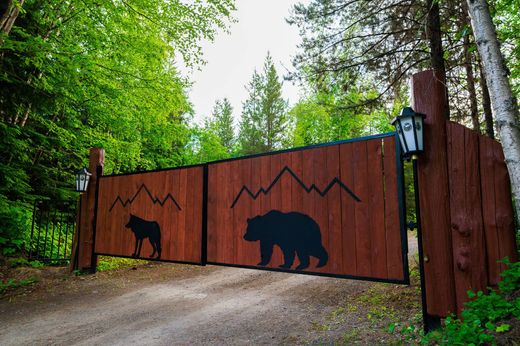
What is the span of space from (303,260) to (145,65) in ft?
23.4

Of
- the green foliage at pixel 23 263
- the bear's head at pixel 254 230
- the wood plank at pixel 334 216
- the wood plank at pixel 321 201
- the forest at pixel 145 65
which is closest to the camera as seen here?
the wood plank at pixel 334 216

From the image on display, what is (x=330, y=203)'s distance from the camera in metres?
3.51

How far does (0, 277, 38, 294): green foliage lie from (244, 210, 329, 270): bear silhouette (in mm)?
4567

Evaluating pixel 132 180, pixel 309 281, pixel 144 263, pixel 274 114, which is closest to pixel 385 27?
pixel 309 281

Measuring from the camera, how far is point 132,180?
19.3 feet

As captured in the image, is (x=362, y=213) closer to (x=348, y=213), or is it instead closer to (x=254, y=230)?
(x=348, y=213)

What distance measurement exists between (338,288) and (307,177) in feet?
7.77

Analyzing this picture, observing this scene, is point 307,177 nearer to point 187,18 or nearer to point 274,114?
point 187,18

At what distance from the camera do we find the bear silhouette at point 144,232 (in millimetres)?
5273

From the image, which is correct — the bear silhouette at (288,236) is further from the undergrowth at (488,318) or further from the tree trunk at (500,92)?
the tree trunk at (500,92)

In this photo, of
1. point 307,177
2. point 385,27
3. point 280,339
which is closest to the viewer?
point 280,339

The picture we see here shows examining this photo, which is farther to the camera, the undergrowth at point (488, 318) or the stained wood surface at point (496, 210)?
the stained wood surface at point (496, 210)

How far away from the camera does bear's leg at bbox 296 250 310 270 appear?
11.8 ft

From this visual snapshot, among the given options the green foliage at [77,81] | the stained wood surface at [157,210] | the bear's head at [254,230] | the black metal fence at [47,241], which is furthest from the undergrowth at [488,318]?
the green foliage at [77,81]
